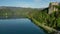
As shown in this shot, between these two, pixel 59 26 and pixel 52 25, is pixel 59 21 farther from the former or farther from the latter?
pixel 52 25

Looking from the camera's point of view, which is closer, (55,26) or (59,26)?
(59,26)

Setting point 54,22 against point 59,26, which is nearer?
point 59,26

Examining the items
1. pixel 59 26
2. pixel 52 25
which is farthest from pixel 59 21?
pixel 52 25

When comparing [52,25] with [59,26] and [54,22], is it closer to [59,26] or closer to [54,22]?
[54,22]

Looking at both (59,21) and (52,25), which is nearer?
(59,21)

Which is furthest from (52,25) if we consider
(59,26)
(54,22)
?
(59,26)
